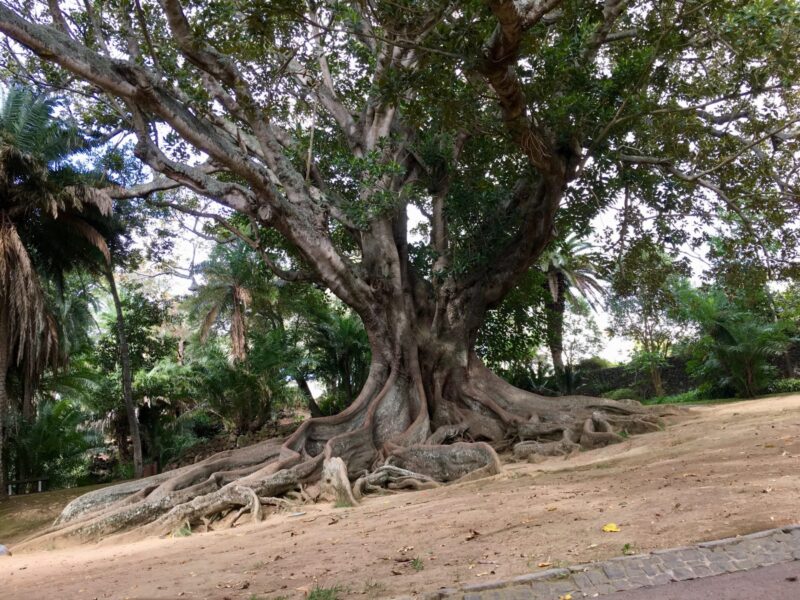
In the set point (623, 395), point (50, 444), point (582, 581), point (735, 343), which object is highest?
point (50, 444)

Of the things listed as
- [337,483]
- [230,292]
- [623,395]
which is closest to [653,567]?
[337,483]

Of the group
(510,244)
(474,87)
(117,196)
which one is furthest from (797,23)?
(117,196)

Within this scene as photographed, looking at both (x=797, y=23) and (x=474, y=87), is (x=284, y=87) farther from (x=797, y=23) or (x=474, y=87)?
(x=797, y=23)

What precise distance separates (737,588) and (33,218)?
15.0m

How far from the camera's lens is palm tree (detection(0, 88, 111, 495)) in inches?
472

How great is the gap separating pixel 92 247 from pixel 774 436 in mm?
14845

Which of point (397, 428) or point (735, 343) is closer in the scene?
point (397, 428)

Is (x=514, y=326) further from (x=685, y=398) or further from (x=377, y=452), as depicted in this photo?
(x=685, y=398)

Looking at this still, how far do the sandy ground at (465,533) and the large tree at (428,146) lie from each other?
164 cm

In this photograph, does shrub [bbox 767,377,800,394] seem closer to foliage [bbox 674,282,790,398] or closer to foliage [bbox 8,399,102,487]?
foliage [bbox 674,282,790,398]

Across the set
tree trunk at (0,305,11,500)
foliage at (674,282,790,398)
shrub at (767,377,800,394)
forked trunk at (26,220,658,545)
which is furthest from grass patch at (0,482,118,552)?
shrub at (767,377,800,394)

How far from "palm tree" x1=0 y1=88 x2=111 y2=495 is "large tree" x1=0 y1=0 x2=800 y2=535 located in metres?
1.32

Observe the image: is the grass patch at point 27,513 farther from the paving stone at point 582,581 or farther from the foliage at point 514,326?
the foliage at point 514,326

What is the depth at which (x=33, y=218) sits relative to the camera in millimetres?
13539
